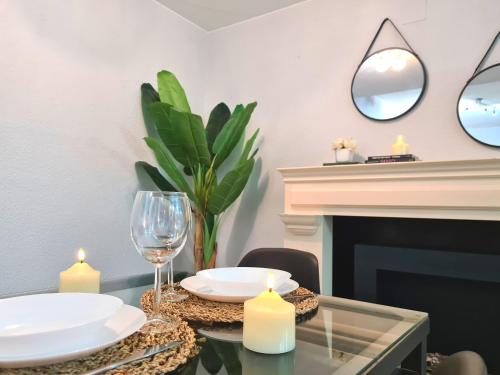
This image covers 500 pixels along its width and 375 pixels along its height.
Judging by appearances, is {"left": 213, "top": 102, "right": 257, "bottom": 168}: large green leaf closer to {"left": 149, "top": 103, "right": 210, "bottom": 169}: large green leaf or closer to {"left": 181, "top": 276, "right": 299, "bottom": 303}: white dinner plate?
{"left": 149, "top": 103, "right": 210, "bottom": 169}: large green leaf

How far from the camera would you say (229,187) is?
6.50ft

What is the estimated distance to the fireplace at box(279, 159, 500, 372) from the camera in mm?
1610

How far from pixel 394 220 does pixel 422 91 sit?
725 millimetres

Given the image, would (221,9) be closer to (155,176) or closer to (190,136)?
(190,136)

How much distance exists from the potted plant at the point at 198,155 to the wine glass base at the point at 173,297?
116 centimetres

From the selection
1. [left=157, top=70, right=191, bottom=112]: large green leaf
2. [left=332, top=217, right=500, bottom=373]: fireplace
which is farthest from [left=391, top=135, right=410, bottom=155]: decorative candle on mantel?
[left=157, top=70, right=191, bottom=112]: large green leaf

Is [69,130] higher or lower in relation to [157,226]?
higher

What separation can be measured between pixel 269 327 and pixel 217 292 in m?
0.27

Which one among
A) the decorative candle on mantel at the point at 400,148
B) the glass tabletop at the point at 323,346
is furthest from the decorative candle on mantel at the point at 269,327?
the decorative candle on mantel at the point at 400,148

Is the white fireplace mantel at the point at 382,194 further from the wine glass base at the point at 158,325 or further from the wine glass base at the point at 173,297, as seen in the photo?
the wine glass base at the point at 158,325

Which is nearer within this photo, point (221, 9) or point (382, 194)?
point (382, 194)

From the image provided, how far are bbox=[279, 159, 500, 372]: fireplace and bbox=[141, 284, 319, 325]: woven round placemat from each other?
1090 millimetres

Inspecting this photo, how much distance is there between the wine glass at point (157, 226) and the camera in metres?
0.65

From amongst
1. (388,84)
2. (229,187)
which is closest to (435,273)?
(388,84)
